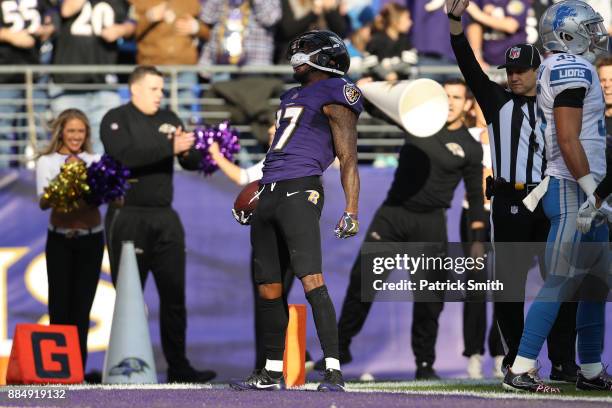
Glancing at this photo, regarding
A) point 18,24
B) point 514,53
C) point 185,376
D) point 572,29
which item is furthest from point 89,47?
point 572,29

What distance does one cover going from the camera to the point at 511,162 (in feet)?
27.0

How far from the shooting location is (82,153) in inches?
426

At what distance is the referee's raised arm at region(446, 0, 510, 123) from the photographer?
27.0 feet

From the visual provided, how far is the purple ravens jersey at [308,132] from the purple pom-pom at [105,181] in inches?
106

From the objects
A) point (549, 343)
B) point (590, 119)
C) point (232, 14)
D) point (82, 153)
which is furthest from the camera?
point (232, 14)

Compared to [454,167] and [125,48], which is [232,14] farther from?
[454,167]

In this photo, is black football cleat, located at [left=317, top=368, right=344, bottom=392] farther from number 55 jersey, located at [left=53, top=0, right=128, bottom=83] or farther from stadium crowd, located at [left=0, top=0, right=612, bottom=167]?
number 55 jersey, located at [left=53, top=0, right=128, bottom=83]

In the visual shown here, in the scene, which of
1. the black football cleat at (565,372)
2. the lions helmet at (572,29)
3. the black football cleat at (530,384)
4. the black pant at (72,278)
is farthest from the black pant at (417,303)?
the black football cleat at (530,384)

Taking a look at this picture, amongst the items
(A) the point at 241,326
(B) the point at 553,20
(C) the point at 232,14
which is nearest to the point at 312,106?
(B) the point at 553,20

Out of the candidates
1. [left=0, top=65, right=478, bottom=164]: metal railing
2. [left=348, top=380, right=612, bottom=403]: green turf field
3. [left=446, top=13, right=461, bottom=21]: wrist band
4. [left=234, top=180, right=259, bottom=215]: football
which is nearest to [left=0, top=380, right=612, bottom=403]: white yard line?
[left=348, top=380, right=612, bottom=403]: green turf field

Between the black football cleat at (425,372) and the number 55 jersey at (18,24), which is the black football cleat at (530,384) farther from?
the number 55 jersey at (18,24)

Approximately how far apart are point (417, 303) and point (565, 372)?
2.26 m

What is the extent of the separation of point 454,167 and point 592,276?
279 centimetres

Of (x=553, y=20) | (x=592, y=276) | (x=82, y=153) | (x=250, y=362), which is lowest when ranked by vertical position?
(x=250, y=362)
